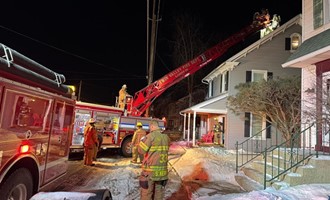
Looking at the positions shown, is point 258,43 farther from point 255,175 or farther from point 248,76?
point 255,175

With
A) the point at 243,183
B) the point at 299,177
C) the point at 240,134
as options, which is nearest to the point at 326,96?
the point at 299,177

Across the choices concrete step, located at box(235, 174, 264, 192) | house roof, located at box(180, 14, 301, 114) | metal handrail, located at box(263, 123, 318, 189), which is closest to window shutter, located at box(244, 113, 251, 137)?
house roof, located at box(180, 14, 301, 114)

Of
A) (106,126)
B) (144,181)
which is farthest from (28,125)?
(106,126)

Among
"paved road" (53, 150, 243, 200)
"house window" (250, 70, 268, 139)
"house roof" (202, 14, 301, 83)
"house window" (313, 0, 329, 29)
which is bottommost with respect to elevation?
"paved road" (53, 150, 243, 200)

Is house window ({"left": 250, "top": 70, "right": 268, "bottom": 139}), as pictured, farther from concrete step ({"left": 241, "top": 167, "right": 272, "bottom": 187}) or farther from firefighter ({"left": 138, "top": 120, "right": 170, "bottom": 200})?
firefighter ({"left": 138, "top": 120, "right": 170, "bottom": 200})

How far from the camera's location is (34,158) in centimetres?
458

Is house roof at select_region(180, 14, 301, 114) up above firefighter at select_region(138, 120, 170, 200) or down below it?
above

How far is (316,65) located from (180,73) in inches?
360

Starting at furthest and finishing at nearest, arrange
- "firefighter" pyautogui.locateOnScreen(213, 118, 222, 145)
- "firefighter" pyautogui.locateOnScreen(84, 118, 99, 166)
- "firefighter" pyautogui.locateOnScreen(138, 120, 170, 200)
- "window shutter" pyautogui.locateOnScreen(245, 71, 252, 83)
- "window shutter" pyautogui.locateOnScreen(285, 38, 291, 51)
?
"firefighter" pyautogui.locateOnScreen(213, 118, 222, 145) → "window shutter" pyautogui.locateOnScreen(285, 38, 291, 51) → "window shutter" pyautogui.locateOnScreen(245, 71, 252, 83) → "firefighter" pyautogui.locateOnScreen(84, 118, 99, 166) → "firefighter" pyautogui.locateOnScreen(138, 120, 170, 200)

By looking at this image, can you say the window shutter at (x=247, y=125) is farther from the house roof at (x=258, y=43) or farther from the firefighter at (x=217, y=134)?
the house roof at (x=258, y=43)

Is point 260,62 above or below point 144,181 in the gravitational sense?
above

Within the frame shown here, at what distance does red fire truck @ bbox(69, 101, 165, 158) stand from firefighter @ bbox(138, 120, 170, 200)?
299 inches

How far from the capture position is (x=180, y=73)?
56.7ft

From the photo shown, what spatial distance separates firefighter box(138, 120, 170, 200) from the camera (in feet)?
15.8
